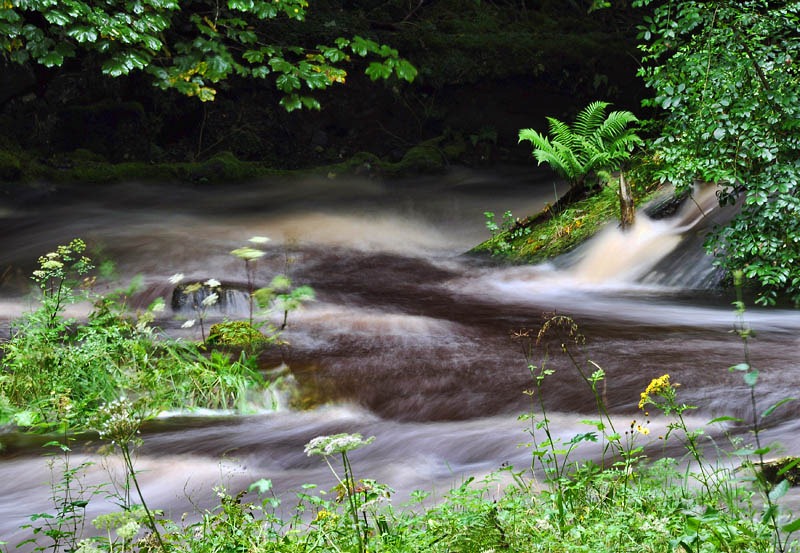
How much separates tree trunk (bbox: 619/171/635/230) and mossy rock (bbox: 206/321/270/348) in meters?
4.84

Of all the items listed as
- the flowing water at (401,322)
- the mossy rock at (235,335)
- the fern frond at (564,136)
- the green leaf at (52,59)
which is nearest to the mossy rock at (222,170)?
the flowing water at (401,322)

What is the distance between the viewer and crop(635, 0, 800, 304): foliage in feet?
19.6

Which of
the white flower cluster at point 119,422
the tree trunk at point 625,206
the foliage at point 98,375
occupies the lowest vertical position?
the foliage at point 98,375

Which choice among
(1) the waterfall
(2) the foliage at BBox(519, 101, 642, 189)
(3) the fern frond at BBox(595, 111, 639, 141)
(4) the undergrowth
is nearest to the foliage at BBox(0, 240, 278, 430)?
(4) the undergrowth

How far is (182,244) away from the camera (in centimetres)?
1058

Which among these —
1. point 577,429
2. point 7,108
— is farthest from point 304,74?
point 7,108

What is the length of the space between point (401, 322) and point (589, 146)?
423cm

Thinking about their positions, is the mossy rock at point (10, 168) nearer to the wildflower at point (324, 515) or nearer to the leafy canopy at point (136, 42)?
the leafy canopy at point (136, 42)

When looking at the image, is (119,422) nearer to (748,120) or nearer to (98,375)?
(98,375)

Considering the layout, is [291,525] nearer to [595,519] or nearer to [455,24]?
[595,519]

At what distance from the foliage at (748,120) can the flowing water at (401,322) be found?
0.67 m

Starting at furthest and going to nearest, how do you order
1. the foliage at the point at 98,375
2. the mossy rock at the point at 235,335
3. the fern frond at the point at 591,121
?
the fern frond at the point at 591,121 < the mossy rock at the point at 235,335 < the foliage at the point at 98,375

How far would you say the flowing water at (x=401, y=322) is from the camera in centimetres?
430

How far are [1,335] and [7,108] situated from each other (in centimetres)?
817
